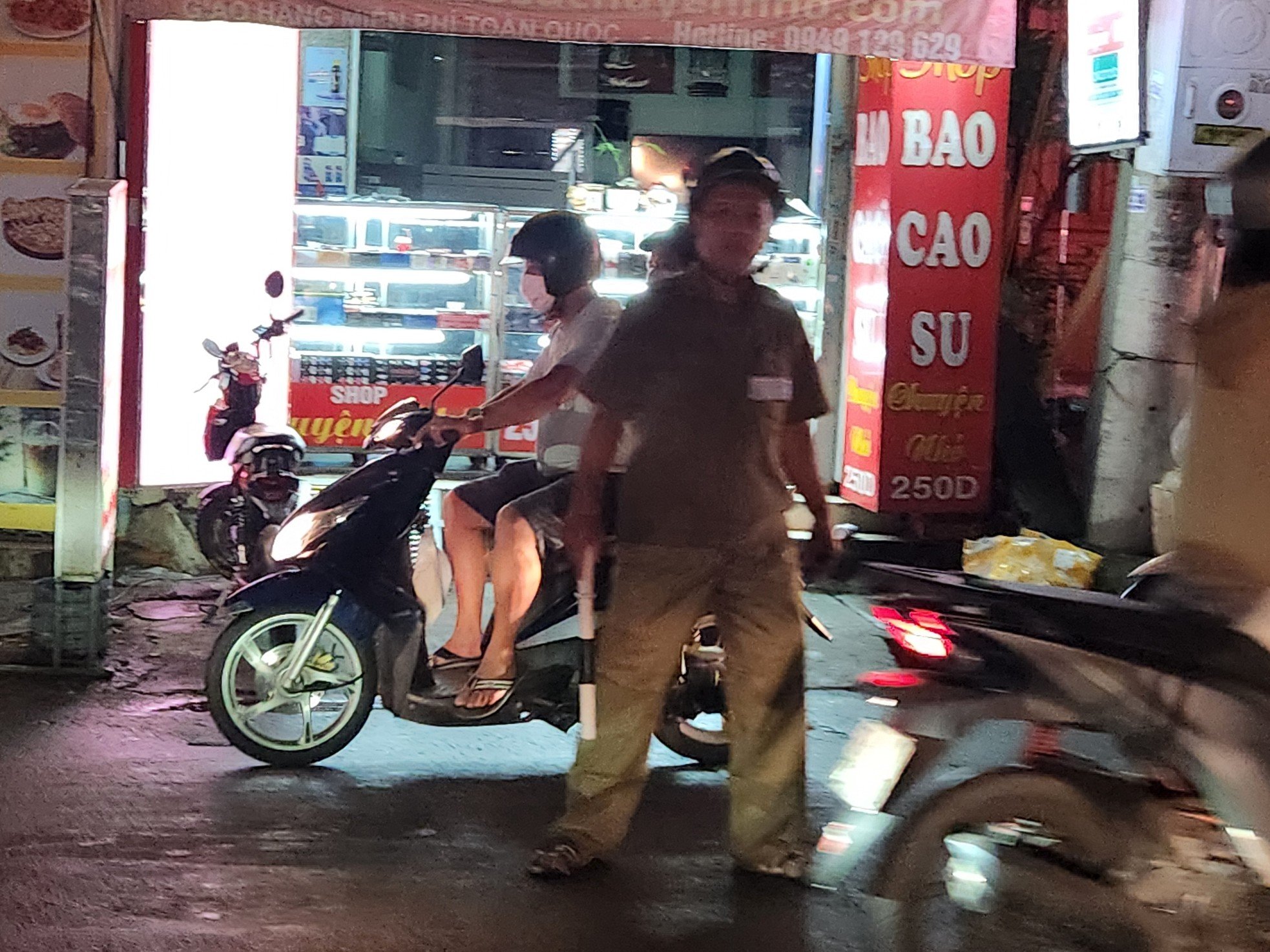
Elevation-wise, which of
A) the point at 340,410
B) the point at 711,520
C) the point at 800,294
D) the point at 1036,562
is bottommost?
the point at 1036,562

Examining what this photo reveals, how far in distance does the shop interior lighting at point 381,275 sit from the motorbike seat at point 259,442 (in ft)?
13.9

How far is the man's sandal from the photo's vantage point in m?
4.44

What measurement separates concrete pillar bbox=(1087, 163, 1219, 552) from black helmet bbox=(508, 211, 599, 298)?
3912 mm

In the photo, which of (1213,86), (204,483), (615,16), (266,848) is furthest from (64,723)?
(1213,86)

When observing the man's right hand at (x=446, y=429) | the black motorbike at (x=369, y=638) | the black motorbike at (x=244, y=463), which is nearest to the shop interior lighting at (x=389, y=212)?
the black motorbike at (x=244, y=463)

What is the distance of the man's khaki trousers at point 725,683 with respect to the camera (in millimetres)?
4344

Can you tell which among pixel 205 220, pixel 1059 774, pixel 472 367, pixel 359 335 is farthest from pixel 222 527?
pixel 1059 774

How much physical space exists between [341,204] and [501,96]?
4.62m

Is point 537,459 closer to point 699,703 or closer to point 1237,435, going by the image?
point 699,703

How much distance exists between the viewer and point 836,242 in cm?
893

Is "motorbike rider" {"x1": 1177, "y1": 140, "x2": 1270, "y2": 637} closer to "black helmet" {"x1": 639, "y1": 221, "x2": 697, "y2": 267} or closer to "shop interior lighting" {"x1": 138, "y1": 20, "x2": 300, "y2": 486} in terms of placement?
"black helmet" {"x1": 639, "y1": 221, "x2": 697, "y2": 267}

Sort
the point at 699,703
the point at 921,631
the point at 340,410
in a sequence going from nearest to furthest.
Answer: the point at 921,631, the point at 699,703, the point at 340,410

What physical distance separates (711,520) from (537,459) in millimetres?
1251

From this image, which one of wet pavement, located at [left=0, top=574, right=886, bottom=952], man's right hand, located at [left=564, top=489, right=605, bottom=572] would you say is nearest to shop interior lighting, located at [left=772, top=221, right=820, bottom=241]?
wet pavement, located at [left=0, top=574, right=886, bottom=952]
